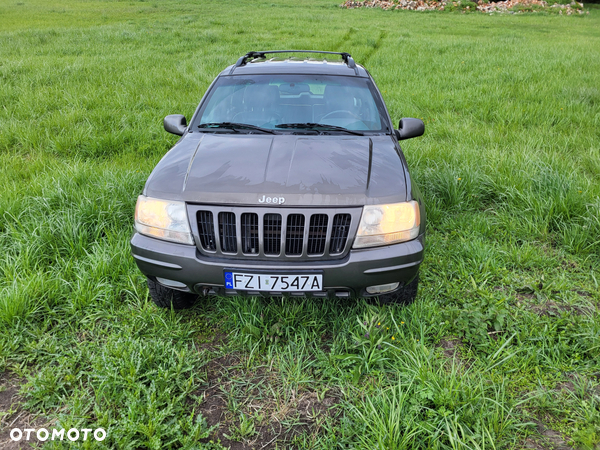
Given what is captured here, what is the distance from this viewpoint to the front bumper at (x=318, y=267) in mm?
2062

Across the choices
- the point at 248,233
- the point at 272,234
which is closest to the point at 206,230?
the point at 248,233

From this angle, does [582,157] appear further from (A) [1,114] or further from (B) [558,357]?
(A) [1,114]

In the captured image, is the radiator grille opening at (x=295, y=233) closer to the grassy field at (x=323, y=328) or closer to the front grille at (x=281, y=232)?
the front grille at (x=281, y=232)

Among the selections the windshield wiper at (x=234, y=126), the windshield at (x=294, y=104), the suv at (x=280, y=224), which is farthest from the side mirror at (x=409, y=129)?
the windshield wiper at (x=234, y=126)

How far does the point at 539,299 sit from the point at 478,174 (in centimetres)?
179

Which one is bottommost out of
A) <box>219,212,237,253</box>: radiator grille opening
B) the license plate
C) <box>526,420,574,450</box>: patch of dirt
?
<box>526,420,574,450</box>: patch of dirt

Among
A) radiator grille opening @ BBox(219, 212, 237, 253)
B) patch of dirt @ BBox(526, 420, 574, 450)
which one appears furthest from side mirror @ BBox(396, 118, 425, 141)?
patch of dirt @ BBox(526, 420, 574, 450)

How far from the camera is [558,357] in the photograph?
7.11 feet

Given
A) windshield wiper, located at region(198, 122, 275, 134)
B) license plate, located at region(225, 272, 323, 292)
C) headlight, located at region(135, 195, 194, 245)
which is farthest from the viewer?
windshield wiper, located at region(198, 122, 275, 134)

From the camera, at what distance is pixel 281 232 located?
2.08 meters

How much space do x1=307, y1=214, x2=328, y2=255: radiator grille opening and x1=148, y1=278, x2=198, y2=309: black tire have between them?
0.90m

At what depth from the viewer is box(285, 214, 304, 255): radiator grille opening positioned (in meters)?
2.10

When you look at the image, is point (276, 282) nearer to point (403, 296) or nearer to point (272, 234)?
point (272, 234)

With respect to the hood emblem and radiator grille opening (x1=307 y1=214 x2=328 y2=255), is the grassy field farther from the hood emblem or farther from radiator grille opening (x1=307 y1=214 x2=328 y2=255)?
the hood emblem
